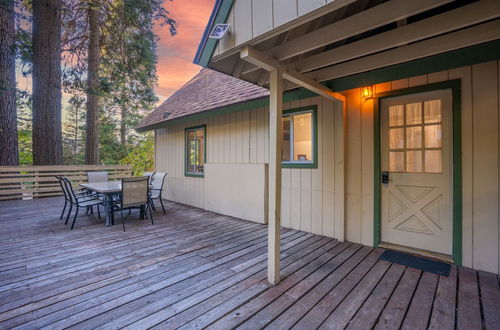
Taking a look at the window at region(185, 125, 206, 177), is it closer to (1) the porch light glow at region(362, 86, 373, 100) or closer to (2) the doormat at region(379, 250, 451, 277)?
(1) the porch light glow at region(362, 86, 373, 100)

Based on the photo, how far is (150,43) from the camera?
27.7ft

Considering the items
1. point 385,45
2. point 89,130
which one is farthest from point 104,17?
point 385,45

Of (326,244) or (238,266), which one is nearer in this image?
(238,266)

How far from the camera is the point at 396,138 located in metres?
3.18

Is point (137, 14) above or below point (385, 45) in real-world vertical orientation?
above

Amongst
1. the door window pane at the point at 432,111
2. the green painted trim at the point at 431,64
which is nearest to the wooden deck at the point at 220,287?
the door window pane at the point at 432,111

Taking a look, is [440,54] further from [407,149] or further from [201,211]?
[201,211]

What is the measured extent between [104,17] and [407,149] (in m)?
10.6

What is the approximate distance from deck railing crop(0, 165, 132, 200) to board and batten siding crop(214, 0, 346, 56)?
27.1 ft

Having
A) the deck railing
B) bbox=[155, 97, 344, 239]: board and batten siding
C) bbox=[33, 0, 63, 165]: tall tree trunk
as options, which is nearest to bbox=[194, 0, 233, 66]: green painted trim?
bbox=[155, 97, 344, 239]: board and batten siding

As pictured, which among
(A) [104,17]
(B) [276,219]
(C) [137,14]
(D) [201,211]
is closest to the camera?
(B) [276,219]

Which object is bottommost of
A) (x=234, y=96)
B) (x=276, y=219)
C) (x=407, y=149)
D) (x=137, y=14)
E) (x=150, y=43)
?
(x=276, y=219)

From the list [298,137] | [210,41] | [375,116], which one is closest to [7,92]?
[210,41]

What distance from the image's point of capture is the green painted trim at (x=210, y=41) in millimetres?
2074
